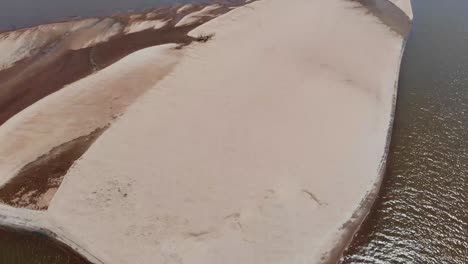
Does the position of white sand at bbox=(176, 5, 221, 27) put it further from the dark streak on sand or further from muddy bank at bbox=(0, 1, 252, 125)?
the dark streak on sand

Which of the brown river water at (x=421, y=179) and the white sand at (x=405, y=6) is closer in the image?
the brown river water at (x=421, y=179)

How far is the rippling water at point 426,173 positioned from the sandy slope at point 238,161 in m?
0.92

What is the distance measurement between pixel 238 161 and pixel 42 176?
794cm

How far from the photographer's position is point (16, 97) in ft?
70.1

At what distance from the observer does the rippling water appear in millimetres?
14180

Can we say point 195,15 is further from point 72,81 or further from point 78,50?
point 72,81

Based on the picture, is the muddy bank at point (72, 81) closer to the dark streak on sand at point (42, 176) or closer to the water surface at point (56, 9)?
the dark streak on sand at point (42, 176)

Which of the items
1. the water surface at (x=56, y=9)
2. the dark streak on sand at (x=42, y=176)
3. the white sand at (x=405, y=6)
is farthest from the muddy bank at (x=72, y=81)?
the white sand at (x=405, y=6)

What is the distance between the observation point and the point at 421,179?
16.8m

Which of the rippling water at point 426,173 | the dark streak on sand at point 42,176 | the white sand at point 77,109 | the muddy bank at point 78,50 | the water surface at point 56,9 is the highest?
the water surface at point 56,9

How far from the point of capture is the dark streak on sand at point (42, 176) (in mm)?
15250

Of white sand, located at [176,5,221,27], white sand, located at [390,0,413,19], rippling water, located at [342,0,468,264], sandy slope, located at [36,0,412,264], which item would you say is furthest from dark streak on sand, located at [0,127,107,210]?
white sand, located at [390,0,413,19]

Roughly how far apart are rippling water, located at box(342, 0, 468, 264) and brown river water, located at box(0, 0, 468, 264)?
0.03 meters

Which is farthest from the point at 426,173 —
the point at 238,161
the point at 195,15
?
the point at 195,15
